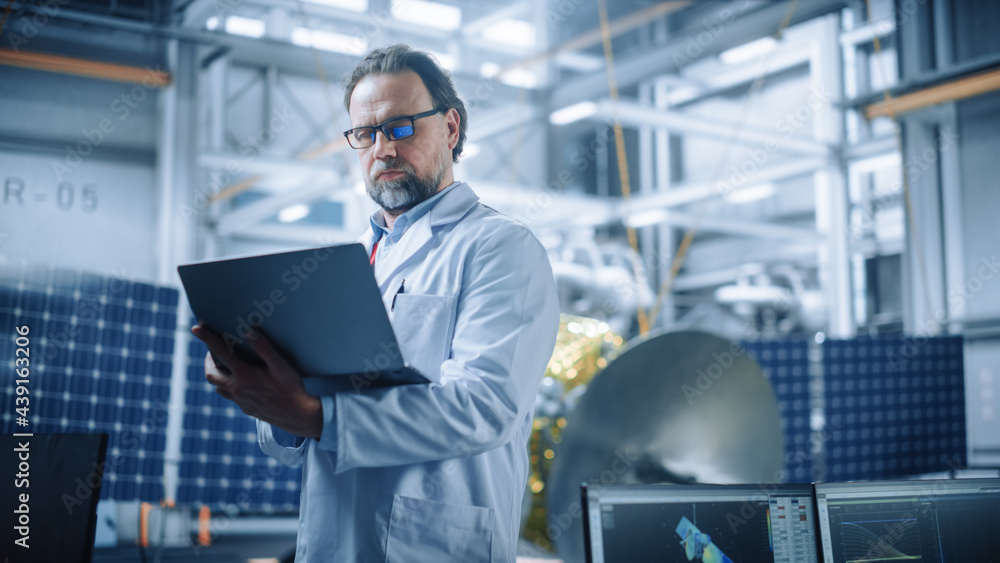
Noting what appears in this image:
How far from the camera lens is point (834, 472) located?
4.51 m

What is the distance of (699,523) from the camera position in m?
1.49

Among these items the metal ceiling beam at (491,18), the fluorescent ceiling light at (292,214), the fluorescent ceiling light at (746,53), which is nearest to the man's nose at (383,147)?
the metal ceiling beam at (491,18)

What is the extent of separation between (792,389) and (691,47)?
103 inches

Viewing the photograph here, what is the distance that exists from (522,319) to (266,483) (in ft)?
9.90

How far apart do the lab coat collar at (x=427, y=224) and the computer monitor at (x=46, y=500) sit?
33.1 inches

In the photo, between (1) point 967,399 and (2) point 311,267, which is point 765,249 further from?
(2) point 311,267

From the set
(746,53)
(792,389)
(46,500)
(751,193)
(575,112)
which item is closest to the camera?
(46,500)

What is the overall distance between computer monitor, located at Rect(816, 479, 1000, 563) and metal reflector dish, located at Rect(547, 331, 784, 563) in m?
0.75

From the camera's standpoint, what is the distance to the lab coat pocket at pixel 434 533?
1.37 meters

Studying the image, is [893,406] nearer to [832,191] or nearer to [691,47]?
[691,47]

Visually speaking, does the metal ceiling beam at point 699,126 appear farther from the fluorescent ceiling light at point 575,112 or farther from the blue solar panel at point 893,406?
the blue solar panel at point 893,406

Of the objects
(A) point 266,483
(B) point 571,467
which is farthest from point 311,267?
(A) point 266,483

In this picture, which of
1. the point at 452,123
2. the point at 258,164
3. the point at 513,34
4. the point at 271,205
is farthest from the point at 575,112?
the point at 452,123

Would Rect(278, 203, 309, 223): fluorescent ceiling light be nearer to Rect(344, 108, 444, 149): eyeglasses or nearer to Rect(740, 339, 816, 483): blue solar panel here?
Rect(740, 339, 816, 483): blue solar panel
